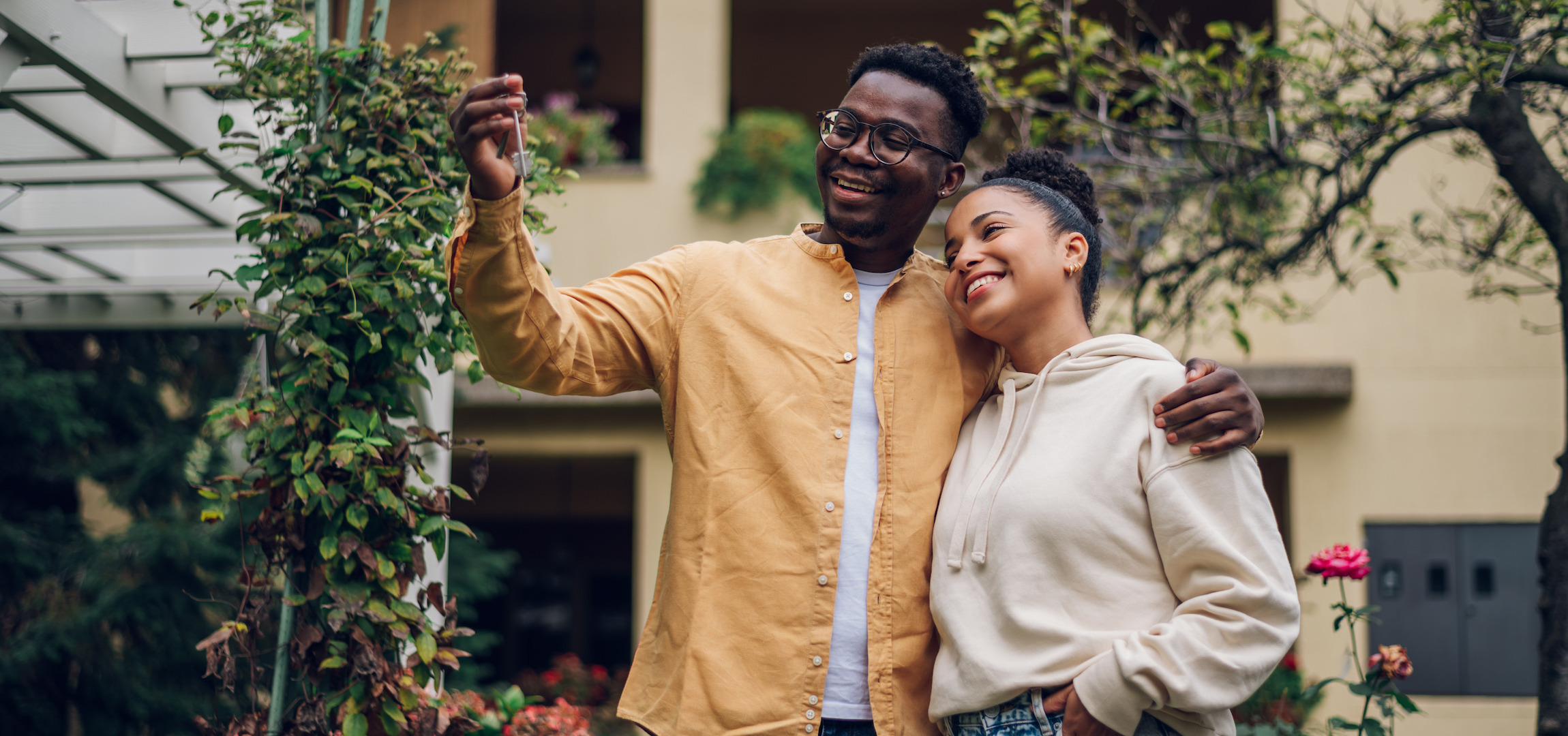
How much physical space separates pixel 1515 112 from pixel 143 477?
21.9ft

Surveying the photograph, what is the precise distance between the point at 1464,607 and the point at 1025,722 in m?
6.37

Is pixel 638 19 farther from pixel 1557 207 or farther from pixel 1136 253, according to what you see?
pixel 1557 207

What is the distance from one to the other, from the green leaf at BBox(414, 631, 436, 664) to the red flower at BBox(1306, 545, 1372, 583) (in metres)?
2.28

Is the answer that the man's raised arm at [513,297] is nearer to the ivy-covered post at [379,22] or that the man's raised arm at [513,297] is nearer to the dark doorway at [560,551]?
the ivy-covered post at [379,22]

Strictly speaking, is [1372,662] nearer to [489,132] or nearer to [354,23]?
[489,132]

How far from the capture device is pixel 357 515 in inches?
99.1

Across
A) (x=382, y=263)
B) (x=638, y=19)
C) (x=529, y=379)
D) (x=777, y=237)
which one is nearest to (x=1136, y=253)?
(x=777, y=237)

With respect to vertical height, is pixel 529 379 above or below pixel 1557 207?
below

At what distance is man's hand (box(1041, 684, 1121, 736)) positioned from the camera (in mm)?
1776

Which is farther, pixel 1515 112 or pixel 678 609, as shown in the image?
pixel 1515 112

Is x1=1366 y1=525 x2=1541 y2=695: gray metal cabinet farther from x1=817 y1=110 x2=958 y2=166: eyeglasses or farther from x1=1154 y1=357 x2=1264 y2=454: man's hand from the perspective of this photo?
x1=817 y1=110 x2=958 y2=166: eyeglasses

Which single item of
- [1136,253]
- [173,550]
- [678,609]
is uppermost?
[1136,253]

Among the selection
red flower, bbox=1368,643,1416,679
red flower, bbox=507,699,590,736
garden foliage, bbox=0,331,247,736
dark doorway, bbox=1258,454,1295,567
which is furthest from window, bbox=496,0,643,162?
red flower, bbox=1368,643,1416,679

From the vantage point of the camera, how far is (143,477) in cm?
655
